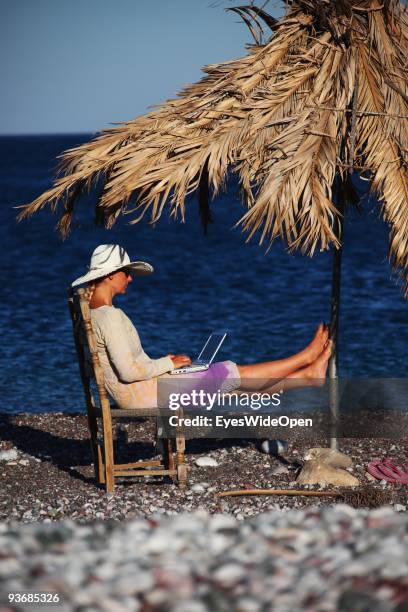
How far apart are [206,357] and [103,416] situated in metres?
0.81

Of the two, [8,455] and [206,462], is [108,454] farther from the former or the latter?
[8,455]

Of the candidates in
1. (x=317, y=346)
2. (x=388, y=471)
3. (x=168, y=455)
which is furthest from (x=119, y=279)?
(x=388, y=471)

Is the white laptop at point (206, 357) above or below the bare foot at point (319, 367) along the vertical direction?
above

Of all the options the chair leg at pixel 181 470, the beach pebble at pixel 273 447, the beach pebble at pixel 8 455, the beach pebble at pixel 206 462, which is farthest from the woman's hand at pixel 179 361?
the beach pebble at pixel 8 455

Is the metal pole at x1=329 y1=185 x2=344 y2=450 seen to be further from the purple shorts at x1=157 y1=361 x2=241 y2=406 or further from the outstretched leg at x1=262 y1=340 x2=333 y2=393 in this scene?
the purple shorts at x1=157 y1=361 x2=241 y2=406

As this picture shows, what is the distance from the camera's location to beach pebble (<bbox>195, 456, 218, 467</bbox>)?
6.41 metres

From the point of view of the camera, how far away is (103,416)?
554 centimetres

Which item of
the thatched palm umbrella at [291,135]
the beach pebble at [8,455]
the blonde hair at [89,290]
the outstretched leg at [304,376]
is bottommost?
the beach pebble at [8,455]

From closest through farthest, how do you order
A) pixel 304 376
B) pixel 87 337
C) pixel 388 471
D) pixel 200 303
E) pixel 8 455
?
pixel 87 337, pixel 304 376, pixel 388 471, pixel 8 455, pixel 200 303

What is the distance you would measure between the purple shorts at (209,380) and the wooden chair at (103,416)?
21cm

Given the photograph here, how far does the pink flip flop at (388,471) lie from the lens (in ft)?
19.8

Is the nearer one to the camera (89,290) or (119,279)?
(89,290)

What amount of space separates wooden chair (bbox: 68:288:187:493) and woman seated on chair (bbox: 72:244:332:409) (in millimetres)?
87

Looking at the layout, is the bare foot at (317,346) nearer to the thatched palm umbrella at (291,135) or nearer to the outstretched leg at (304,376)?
the outstretched leg at (304,376)
